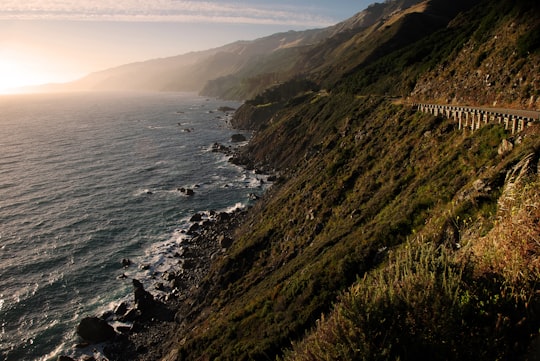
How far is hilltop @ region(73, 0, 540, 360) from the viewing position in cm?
898

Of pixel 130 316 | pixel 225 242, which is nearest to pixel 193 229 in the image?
pixel 225 242

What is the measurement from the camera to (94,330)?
3766cm

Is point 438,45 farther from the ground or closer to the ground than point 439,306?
farther from the ground

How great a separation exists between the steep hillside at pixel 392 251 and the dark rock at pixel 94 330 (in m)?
8.20

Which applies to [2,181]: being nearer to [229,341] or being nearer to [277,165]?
[277,165]

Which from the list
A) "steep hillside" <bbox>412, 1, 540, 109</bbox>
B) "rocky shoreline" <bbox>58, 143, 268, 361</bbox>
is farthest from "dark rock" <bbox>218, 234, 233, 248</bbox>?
"steep hillside" <bbox>412, 1, 540, 109</bbox>

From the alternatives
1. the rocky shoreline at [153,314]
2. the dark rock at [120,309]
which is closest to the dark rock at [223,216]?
the rocky shoreline at [153,314]

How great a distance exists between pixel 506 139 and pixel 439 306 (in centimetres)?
1976

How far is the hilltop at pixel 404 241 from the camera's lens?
898 cm

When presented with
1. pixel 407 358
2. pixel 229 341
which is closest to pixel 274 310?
pixel 229 341

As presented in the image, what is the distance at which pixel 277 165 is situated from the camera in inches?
3487

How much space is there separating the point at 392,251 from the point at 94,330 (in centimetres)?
3389

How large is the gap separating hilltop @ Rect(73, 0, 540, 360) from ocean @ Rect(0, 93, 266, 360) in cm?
1254

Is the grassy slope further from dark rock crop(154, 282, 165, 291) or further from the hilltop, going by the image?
dark rock crop(154, 282, 165, 291)
